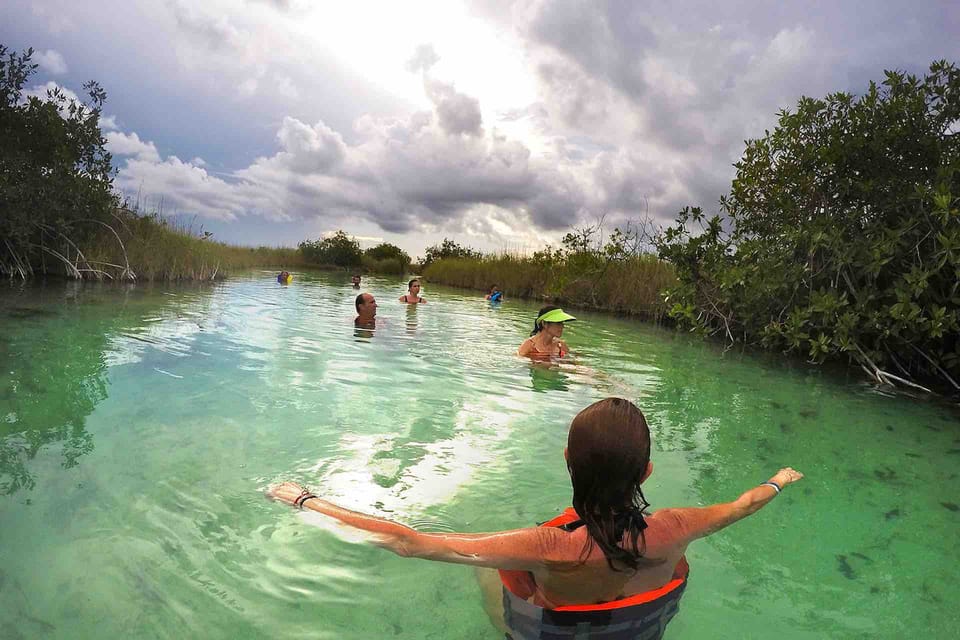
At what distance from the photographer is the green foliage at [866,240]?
818cm

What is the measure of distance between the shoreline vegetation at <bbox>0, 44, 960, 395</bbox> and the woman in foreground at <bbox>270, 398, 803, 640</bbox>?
799 centimetres

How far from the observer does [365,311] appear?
10.7 meters

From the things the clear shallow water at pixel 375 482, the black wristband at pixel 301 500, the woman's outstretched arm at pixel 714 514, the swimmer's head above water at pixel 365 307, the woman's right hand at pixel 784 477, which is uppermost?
the swimmer's head above water at pixel 365 307

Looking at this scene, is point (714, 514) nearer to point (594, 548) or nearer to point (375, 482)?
point (594, 548)

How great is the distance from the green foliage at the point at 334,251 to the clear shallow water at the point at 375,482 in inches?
1818

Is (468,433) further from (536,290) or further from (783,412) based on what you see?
(536,290)

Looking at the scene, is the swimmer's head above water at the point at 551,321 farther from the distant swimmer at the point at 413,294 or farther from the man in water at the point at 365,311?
the distant swimmer at the point at 413,294

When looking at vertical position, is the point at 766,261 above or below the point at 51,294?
above

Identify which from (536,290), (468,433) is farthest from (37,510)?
(536,290)

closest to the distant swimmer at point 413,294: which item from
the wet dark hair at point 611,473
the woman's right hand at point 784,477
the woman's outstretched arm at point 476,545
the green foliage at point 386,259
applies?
the woman's right hand at point 784,477

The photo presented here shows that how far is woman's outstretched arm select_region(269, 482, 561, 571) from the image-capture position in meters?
1.88

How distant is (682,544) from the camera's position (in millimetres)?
2080

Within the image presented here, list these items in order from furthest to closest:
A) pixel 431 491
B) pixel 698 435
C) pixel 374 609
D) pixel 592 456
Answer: pixel 698 435 < pixel 431 491 < pixel 374 609 < pixel 592 456

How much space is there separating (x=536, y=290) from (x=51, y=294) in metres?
17.8
